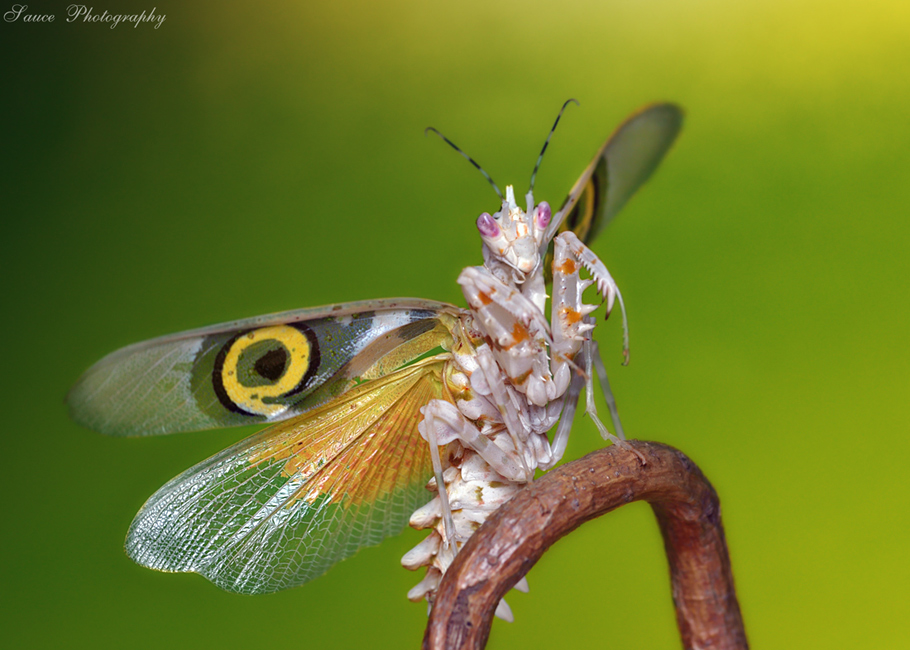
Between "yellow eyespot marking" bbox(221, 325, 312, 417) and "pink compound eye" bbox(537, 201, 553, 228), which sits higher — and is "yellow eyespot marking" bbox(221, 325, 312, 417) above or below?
below

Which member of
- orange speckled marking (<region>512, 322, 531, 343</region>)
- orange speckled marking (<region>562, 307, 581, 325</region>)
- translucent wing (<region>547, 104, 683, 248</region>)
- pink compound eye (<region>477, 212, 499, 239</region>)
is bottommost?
orange speckled marking (<region>512, 322, 531, 343</region>)

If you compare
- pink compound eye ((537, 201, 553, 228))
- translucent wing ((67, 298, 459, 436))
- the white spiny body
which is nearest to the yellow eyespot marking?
translucent wing ((67, 298, 459, 436))

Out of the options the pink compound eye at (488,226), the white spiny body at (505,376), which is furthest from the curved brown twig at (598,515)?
the pink compound eye at (488,226)

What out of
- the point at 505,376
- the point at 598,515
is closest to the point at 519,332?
the point at 505,376

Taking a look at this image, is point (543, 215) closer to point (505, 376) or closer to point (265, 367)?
point (505, 376)

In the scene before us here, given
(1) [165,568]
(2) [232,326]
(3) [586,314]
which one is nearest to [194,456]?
(1) [165,568]

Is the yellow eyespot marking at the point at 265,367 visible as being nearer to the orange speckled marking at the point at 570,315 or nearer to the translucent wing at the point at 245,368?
the translucent wing at the point at 245,368

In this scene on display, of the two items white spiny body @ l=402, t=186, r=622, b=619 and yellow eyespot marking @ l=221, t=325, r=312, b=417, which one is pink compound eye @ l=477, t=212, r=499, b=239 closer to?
white spiny body @ l=402, t=186, r=622, b=619

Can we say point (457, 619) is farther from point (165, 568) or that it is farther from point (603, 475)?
point (165, 568)
